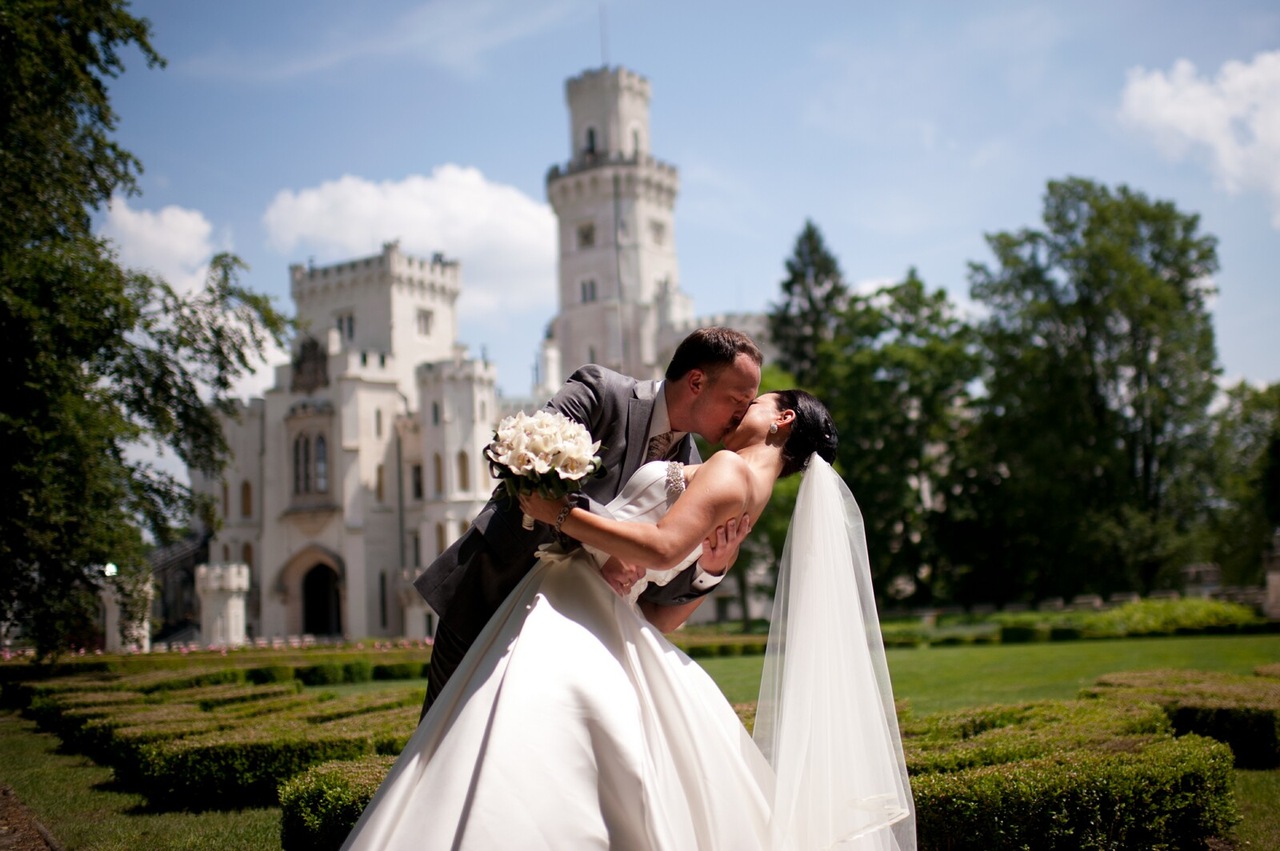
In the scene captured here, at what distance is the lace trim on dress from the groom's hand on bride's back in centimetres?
21

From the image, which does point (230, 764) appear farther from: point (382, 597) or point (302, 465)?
point (302, 465)

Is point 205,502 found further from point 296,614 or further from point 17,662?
point 296,614

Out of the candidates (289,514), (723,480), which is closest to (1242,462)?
(289,514)

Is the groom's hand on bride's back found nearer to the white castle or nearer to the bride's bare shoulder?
the bride's bare shoulder

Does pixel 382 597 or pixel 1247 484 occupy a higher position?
pixel 1247 484

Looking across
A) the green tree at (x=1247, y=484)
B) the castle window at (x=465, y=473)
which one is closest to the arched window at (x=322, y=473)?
the castle window at (x=465, y=473)

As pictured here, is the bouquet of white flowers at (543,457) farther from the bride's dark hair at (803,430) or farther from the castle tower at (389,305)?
the castle tower at (389,305)

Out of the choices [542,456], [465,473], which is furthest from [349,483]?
[542,456]

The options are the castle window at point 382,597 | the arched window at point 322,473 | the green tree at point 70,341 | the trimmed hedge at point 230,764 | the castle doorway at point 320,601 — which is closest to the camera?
the trimmed hedge at point 230,764

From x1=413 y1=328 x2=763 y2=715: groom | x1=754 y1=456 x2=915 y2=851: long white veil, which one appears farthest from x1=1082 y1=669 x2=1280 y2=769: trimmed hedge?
x1=413 y1=328 x2=763 y2=715: groom

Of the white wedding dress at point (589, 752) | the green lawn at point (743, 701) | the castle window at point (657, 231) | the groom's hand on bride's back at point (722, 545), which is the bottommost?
the green lawn at point (743, 701)

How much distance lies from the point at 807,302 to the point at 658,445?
4884 cm

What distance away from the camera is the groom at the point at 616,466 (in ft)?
13.9

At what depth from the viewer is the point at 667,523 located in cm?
389
